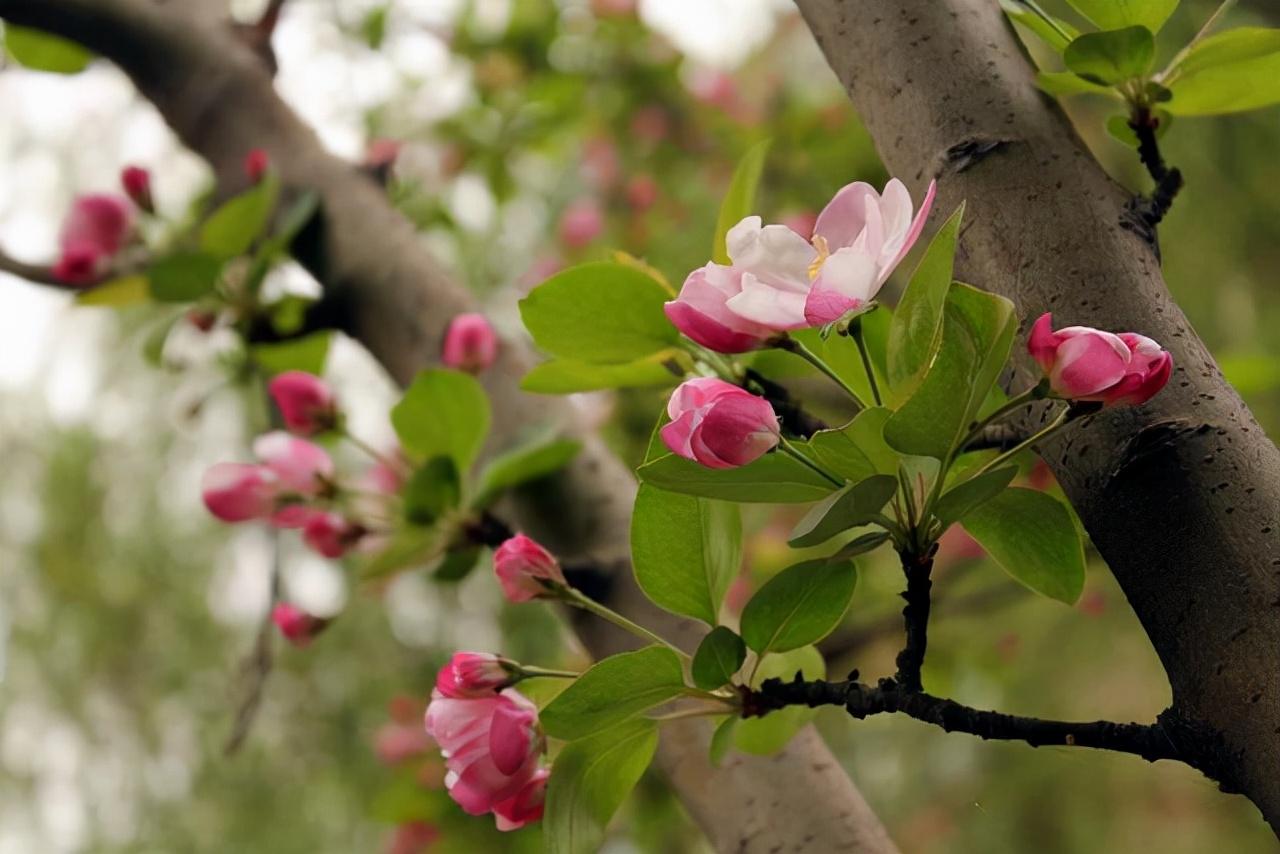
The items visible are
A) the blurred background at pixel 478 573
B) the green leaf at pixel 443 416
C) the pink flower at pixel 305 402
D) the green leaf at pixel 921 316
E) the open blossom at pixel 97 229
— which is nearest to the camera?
the green leaf at pixel 921 316

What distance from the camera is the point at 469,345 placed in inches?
23.1

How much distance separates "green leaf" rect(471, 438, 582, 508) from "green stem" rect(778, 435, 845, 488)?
0.79 feet

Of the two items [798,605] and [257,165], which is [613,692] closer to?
[798,605]

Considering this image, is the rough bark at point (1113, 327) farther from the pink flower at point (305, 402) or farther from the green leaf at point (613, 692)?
the pink flower at point (305, 402)

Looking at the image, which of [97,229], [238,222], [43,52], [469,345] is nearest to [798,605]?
[469,345]

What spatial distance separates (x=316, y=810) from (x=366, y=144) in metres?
1.10

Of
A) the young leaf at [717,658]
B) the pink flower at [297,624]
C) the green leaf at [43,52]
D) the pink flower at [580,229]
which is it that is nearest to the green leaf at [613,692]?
the young leaf at [717,658]

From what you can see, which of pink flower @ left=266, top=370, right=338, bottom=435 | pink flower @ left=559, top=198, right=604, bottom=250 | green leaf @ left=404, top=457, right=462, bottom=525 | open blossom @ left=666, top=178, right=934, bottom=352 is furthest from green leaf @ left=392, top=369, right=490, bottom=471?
pink flower @ left=559, top=198, right=604, bottom=250

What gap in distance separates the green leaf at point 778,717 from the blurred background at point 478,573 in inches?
3.2

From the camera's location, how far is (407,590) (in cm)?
189

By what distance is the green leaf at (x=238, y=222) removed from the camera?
2.10ft

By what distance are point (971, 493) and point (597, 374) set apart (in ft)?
0.51

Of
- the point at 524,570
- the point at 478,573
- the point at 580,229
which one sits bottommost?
the point at 478,573

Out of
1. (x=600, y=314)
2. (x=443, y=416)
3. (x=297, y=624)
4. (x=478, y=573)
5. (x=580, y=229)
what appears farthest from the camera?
(x=478, y=573)
